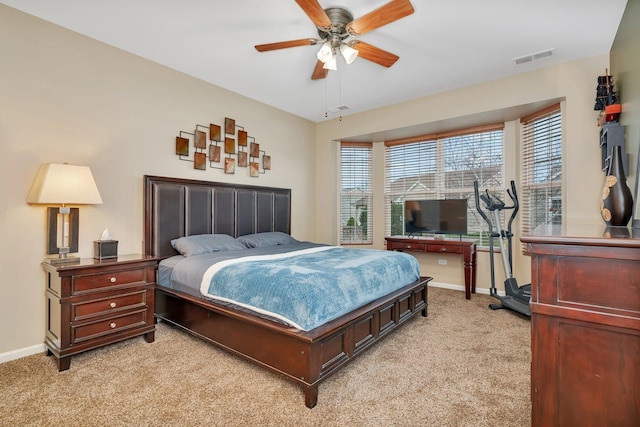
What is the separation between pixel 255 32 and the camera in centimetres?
A: 288

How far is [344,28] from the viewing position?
98.9 inches

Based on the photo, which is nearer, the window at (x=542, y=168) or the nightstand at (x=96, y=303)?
the nightstand at (x=96, y=303)

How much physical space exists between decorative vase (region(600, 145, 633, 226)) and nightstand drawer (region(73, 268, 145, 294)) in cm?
366

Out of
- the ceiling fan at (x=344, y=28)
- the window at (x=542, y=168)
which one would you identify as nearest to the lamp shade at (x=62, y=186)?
the ceiling fan at (x=344, y=28)

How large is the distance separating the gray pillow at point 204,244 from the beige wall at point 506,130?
2.26 m

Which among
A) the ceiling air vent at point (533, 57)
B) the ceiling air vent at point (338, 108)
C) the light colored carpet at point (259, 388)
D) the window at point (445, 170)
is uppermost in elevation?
the ceiling air vent at point (338, 108)

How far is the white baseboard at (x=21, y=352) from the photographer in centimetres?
249

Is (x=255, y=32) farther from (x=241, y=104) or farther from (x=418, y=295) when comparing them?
(x=418, y=295)

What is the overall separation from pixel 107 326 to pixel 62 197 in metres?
1.13

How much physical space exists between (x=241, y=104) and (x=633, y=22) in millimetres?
4062

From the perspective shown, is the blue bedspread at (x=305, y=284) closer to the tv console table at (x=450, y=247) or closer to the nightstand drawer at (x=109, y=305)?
the nightstand drawer at (x=109, y=305)

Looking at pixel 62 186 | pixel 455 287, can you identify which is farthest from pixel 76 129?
pixel 455 287

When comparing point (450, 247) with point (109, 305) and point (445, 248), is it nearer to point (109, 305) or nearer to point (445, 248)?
point (445, 248)

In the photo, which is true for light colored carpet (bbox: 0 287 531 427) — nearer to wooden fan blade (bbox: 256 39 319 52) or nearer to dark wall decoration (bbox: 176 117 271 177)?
dark wall decoration (bbox: 176 117 271 177)
